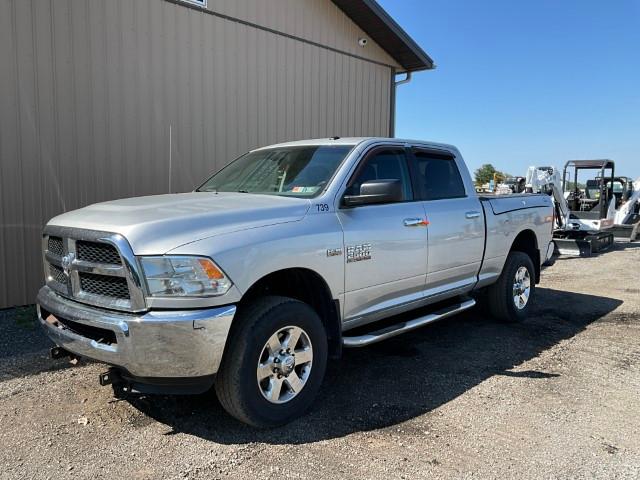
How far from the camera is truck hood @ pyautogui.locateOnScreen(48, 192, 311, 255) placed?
3133 mm

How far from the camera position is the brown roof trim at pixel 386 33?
10.2 meters

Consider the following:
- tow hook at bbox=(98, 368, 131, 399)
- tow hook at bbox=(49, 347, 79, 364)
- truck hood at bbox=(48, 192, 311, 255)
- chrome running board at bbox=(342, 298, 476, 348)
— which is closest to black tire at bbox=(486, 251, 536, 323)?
chrome running board at bbox=(342, 298, 476, 348)

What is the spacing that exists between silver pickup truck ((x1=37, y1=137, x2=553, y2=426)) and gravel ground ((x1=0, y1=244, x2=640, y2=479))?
358mm

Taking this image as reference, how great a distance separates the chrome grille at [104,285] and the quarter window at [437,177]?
2839mm

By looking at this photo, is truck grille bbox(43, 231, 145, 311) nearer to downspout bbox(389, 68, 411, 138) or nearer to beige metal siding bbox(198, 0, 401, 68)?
beige metal siding bbox(198, 0, 401, 68)

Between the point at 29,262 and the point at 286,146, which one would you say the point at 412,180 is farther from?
the point at 29,262

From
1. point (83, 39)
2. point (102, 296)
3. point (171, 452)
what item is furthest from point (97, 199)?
point (171, 452)

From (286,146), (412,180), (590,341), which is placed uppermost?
(286,146)

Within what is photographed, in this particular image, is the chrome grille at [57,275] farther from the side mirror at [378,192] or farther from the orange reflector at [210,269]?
the side mirror at [378,192]

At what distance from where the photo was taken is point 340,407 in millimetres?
3951

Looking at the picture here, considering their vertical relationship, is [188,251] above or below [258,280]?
above

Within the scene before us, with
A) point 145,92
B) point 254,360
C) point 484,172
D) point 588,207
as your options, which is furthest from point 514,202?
point 484,172

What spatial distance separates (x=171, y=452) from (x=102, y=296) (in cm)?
106

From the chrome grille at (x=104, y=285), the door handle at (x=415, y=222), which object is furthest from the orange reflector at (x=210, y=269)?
the door handle at (x=415, y=222)
